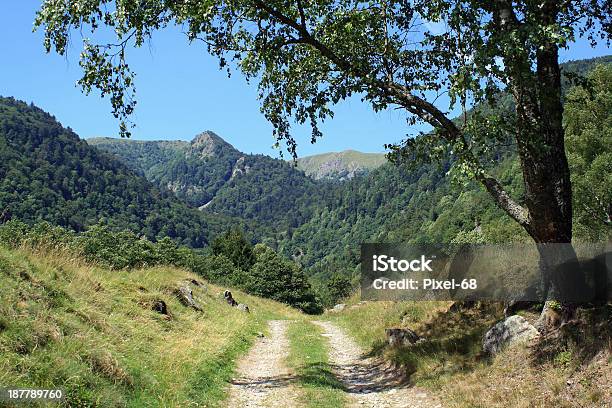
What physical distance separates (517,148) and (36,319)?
35.8ft

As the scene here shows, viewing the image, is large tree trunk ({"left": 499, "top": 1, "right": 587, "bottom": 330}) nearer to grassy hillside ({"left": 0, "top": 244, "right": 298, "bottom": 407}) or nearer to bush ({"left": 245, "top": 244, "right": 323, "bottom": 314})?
grassy hillside ({"left": 0, "top": 244, "right": 298, "bottom": 407})

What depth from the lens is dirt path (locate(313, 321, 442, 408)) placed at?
1141 cm

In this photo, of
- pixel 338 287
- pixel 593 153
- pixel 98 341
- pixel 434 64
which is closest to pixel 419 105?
pixel 434 64

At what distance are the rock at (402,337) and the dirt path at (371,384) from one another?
102 cm

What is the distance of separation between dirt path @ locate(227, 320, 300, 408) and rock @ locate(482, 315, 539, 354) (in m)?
5.28

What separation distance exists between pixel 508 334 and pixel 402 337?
16.6 feet

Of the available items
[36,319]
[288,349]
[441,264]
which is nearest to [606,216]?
[441,264]

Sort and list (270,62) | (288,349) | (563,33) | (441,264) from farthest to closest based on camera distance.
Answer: (441,264) → (288,349) → (270,62) → (563,33)

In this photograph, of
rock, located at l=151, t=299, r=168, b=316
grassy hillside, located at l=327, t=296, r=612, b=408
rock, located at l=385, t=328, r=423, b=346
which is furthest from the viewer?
rock, located at l=151, t=299, r=168, b=316

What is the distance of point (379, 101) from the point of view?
12906 mm

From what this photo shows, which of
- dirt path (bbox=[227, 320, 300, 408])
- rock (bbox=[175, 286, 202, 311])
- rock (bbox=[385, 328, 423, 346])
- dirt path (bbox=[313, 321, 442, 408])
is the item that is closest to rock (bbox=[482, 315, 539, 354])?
dirt path (bbox=[313, 321, 442, 408])

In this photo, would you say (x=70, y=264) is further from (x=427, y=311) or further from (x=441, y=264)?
(x=441, y=264)

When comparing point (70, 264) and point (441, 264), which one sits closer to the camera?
point (70, 264)

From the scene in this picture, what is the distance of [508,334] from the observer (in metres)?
12.3
